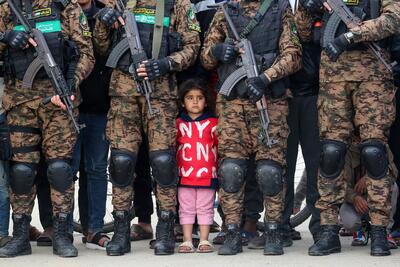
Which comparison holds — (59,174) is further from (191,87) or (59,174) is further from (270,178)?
(270,178)

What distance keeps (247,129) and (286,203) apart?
960 mm

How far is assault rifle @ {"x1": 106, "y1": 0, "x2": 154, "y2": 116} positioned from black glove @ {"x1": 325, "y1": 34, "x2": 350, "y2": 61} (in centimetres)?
144

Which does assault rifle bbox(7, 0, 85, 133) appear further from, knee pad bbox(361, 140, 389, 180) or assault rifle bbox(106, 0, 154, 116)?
knee pad bbox(361, 140, 389, 180)

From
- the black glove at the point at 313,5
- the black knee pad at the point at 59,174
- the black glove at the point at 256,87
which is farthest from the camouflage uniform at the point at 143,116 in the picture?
the black glove at the point at 313,5

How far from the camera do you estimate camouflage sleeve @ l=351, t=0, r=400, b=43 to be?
25.6 ft

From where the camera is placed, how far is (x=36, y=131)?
8.27 metres

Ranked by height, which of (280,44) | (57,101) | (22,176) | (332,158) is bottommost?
(22,176)

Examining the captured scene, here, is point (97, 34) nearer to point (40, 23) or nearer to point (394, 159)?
point (40, 23)

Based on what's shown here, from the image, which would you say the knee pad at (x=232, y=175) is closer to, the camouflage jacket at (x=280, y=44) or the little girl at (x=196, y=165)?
the little girl at (x=196, y=165)

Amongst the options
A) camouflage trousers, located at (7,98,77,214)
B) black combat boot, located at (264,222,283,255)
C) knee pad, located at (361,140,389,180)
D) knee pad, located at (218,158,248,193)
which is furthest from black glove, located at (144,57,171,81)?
knee pad, located at (361,140,389,180)

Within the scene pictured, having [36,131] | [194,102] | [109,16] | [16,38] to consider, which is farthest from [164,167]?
[16,38]

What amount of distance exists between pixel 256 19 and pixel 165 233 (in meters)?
1.84

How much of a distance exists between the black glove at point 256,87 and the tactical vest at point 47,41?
59.1 inches

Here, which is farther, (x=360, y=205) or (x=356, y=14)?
(x=360, y=205)
